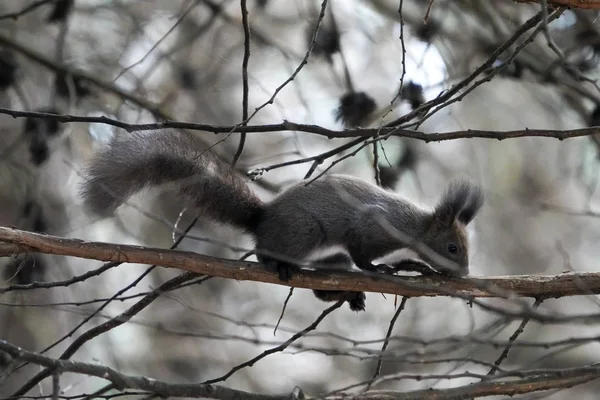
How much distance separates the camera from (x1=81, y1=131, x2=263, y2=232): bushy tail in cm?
334

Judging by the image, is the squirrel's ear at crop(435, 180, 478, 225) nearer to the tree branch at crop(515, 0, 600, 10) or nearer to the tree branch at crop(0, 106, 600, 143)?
the tree branch at crop(0, 106, 600, 143)

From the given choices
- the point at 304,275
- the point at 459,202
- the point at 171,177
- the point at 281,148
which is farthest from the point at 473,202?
the point at 281,148

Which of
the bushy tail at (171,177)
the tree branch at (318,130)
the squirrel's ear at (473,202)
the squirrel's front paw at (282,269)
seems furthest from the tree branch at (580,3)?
the bushy tail at (171,177)

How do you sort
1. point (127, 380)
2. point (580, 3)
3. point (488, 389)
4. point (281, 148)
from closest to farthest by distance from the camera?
point (127, 380) → point (488, 389) → point (580, 3) → point (281, 148)

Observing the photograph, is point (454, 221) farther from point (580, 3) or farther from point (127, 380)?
point (127, 380)

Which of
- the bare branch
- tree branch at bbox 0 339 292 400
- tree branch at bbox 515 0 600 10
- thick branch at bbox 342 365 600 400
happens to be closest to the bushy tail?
the bare branch

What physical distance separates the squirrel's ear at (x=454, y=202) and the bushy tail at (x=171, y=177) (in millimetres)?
988

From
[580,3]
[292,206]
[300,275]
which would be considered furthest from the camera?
[292,206]

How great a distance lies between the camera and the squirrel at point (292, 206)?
3391mm

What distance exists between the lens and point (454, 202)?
4.05 meters

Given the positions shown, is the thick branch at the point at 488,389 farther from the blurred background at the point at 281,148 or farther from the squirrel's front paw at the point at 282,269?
the blurred background at the point at 281,148

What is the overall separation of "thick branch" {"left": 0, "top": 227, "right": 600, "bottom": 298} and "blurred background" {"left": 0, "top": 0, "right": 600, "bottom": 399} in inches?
32.3

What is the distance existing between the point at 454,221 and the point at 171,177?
1558 mm

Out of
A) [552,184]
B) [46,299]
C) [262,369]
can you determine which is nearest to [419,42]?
[46,299]
